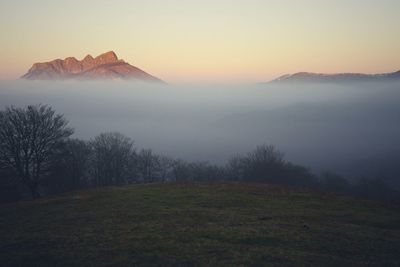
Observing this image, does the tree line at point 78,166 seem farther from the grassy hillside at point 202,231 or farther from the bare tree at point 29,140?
the grassy hillside at point 202,231

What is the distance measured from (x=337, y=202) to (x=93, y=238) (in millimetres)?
20890

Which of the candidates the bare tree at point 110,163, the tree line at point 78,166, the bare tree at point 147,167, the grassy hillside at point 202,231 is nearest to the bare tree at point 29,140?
the tree line at point 78,166

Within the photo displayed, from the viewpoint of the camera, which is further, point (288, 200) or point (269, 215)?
point (288, 200)

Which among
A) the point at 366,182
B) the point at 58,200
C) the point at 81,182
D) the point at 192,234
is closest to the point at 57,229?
the point at 192,234

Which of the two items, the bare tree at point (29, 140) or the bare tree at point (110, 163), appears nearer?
the bare tree at point (29, 140)

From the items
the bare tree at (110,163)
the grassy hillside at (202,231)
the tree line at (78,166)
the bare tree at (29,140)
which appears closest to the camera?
the grassy hillside at (202,231)

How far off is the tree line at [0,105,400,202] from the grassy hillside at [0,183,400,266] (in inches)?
629

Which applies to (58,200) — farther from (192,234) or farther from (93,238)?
(192,234)

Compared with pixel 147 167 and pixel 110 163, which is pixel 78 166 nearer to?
pixel 110 163

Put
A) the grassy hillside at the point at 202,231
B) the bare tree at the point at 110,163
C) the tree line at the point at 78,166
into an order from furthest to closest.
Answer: the bare tree at the point at 110,163 < the tree line at the point at 78,166 < the grassy hillside at the point at 202,231

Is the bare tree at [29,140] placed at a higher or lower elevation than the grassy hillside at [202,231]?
higher

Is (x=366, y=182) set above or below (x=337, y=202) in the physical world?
below

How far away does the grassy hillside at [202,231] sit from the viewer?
17.7 meters

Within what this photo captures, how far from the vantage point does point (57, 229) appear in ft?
76.5
